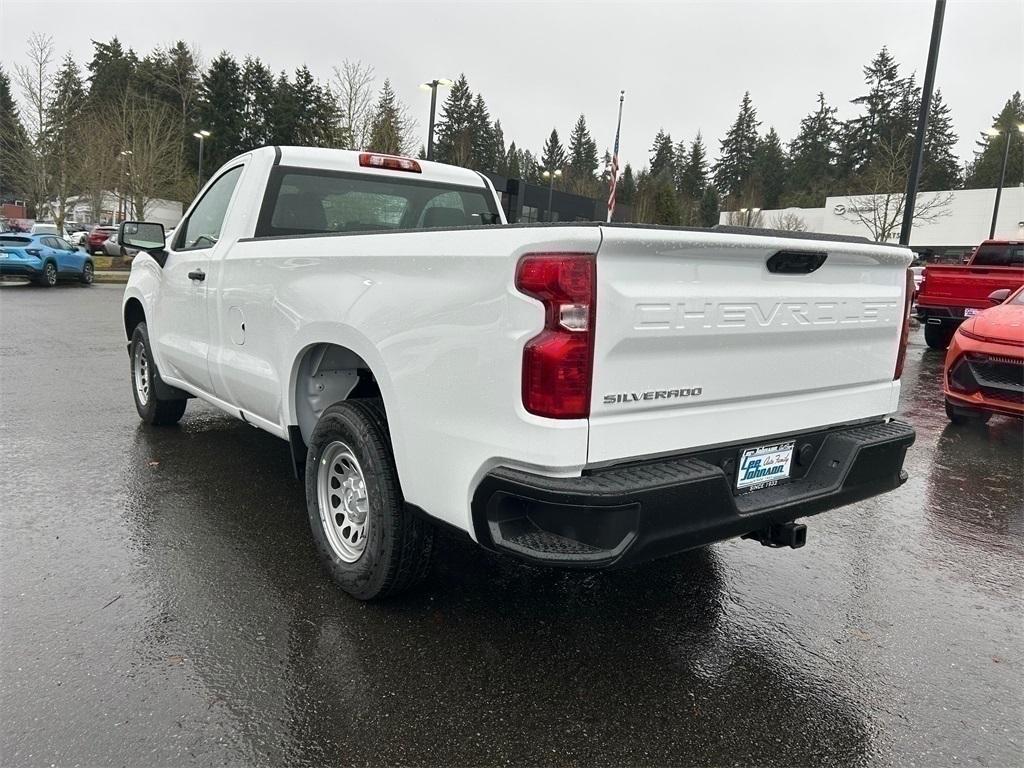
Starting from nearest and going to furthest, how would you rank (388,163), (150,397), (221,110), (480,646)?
(480,646) → (388,163) → (150,397) → (221,110)

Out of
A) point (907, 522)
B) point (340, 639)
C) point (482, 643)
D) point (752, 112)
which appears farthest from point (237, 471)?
point (752, 112)

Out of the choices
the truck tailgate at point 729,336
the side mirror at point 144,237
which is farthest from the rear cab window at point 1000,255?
the side mirror at point 144,237

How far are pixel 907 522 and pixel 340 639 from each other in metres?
3.54

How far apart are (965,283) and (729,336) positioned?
40.1 ft

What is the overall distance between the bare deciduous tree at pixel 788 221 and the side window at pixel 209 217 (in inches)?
1816

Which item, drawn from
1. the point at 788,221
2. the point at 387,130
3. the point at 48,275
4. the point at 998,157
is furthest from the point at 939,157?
the point at 48,275

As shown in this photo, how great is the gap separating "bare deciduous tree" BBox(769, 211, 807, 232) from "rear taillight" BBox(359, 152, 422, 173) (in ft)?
Result: 150

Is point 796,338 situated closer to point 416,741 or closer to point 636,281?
point 636,281

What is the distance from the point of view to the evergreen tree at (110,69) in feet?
224

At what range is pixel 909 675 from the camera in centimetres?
281

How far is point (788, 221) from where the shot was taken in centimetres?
4978

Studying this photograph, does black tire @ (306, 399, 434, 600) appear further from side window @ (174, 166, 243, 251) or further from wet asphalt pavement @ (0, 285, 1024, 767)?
side window @ (174, 166, 243, 251)

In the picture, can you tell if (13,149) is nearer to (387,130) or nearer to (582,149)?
(387,130)

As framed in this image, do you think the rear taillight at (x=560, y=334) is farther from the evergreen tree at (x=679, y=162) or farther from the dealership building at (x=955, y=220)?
the evergreen tree at (x=679, y=162)
